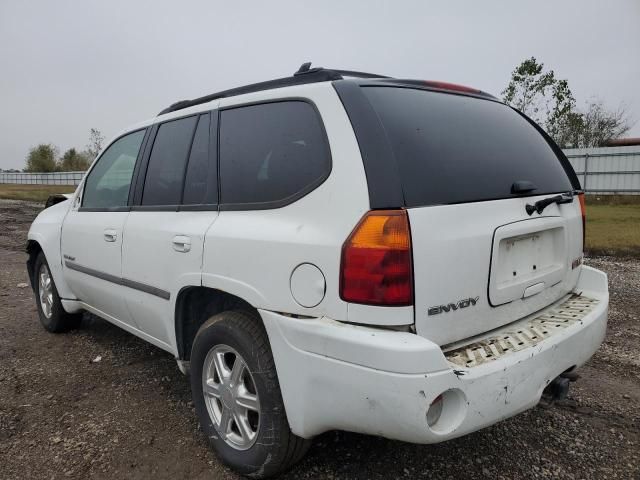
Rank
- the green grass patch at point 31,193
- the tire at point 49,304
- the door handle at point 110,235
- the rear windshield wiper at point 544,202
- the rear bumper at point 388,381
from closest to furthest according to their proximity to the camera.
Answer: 1. the rear bumper at point 388,381
2. the rear windshield wiper at point 544,202
3. the door handle at point 110,235
4. the tire at point 49,304
5. the green grass patch at point 31,193

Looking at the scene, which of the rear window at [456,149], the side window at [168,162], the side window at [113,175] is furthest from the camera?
the side window at [113,175]

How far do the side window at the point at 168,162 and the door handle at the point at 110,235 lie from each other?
0.33 meters

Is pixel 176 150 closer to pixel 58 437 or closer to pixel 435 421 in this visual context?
pixel 58 437

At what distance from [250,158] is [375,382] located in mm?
1247

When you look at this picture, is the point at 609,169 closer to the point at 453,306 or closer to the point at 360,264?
the point at 453,306

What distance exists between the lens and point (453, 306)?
6.04 feet

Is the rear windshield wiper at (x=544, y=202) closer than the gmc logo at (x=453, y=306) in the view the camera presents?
No

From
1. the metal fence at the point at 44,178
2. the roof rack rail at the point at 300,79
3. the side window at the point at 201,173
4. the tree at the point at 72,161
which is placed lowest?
the side window at the point at 201,173

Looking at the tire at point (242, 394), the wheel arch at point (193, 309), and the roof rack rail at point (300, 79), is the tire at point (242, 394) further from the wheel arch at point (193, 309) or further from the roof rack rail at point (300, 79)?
the roof rack rail at point (300, 79)

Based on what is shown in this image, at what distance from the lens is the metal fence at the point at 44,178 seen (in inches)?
1981

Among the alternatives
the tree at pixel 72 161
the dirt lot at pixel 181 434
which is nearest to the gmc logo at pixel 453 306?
the dirt lot at pixel 181 434

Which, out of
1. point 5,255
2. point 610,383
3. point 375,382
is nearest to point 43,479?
point 375,382

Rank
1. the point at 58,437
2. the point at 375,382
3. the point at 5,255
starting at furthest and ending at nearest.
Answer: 1. the point at 5,255
2. the point at 58,437
3. the point at 375,382

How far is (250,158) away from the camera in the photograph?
7.61 feet
